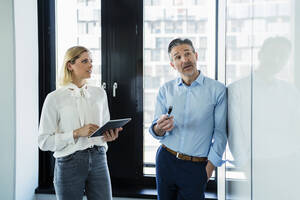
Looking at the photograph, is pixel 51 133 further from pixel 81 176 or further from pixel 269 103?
pixel 269 103

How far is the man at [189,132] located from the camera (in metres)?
1.37

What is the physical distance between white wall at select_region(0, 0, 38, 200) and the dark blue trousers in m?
1.32

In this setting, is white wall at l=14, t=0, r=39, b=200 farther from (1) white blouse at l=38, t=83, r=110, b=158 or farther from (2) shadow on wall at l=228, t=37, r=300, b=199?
(2) shadow on wall at l=228, t=37, r=300, b=199

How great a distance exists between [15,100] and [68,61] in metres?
0.75

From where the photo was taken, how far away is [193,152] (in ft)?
4.59

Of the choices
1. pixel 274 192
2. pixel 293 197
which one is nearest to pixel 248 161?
pixel 274 192

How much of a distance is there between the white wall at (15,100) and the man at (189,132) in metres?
1.29

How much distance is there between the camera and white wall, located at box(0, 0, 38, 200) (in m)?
1.97

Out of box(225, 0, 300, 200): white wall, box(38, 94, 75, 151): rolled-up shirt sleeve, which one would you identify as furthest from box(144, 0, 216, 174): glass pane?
Result: box(225, 0, 300, 200): white wall

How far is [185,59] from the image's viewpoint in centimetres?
144

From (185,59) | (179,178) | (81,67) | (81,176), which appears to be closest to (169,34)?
(185,59)

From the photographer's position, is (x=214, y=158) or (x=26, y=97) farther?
(x=26, y=97)

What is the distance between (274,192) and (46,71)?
2313 mm

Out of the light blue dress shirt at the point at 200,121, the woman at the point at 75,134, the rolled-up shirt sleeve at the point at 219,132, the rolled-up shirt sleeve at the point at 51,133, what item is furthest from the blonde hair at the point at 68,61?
the rolled-up shirt sleeve at the point at 219,132
